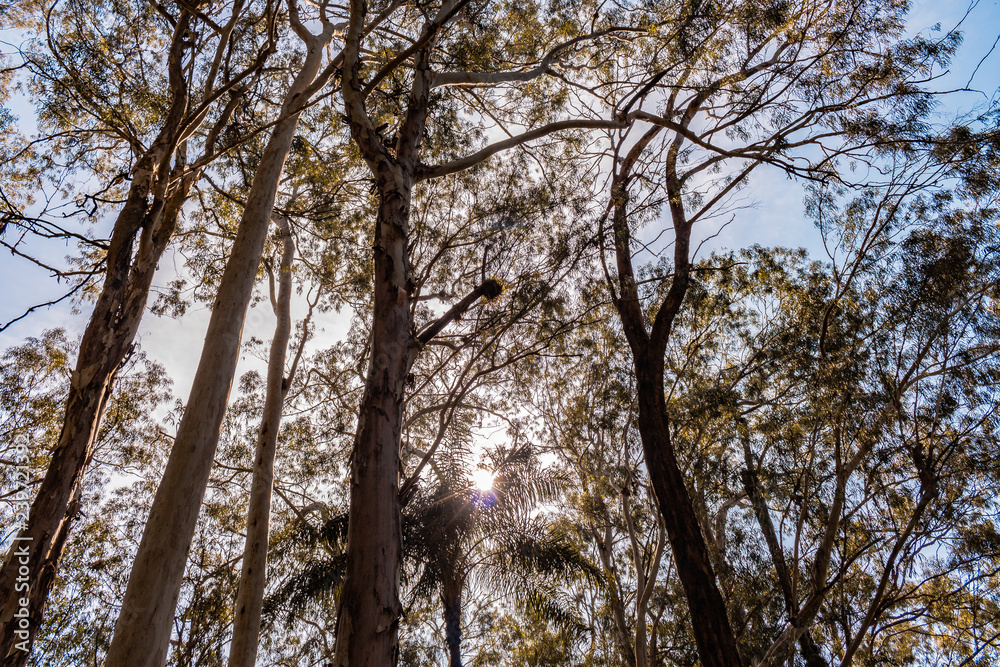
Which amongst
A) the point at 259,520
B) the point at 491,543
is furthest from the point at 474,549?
the point at 259,520

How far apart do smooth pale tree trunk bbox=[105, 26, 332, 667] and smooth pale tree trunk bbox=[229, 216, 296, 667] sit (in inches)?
108

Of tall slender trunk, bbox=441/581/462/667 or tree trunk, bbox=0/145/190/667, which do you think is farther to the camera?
tall slender trunk, bbox=441/581/462/667

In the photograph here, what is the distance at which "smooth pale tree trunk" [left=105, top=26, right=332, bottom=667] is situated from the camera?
2930mm

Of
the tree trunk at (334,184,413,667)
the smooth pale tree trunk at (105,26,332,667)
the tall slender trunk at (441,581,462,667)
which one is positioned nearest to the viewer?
the tree trunk at (334,184,413,667)

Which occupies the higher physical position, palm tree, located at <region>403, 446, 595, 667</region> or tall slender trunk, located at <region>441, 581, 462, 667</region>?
palm tree, located at <region>403, 446, 595, 667</region>

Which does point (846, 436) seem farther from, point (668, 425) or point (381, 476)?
point (381, 476)

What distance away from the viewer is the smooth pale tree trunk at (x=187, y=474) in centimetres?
293

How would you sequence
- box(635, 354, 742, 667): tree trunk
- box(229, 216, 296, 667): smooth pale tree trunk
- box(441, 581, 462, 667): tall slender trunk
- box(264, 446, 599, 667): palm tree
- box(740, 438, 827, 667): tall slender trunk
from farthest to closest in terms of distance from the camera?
box(740, 438, 827, 667): tall slender trunk
box(441, 581, 462, 667): tall slender trunk
box(264, 446, 599, 667): palm tree
box(229, 216, 296, 667): smooth pale tree trunk
box(635, 354, 742, 667): tree trunk

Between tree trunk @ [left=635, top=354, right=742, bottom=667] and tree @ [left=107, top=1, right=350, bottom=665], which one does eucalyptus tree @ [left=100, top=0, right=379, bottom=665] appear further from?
tree trunk @ [left=635, top=354, right=742, bottom=667]

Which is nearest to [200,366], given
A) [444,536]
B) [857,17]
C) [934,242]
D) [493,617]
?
[444,536]

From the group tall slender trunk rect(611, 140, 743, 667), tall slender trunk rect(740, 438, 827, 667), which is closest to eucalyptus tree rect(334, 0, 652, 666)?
tall slender trunk rect(611, 140, 743, 667)

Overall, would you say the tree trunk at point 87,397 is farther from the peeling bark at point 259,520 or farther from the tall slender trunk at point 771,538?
the tall slender trunk at point 771,538

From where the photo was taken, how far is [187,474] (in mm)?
3484

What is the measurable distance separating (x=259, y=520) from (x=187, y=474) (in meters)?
3.07
